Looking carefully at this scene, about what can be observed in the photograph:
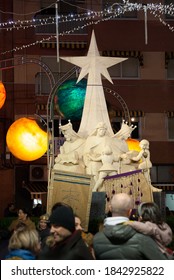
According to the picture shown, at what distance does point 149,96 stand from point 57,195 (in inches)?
672

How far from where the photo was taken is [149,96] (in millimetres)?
32750

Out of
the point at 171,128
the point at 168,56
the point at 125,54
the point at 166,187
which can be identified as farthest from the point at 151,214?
the point at 168,56

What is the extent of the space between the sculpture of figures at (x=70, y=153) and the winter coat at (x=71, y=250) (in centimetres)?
1169

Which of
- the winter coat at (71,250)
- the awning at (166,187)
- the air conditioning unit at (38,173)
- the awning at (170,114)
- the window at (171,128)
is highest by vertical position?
the awning at (170,114)

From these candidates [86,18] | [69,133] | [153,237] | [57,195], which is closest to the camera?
[153,237]

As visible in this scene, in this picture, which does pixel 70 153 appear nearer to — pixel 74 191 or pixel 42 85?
pixel 74 191

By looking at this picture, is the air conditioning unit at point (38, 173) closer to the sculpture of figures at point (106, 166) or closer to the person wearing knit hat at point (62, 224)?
the sculpture of figures at point (106, 166)

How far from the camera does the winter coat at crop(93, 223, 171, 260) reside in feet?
21.8

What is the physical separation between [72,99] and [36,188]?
10.0 meters

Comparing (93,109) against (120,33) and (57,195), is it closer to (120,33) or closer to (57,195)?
(57,195)

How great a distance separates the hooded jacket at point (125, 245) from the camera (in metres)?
6.65

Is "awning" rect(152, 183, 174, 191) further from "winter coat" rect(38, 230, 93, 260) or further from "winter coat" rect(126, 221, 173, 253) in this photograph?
"winter coat" rect(38, 230, 93, 260)

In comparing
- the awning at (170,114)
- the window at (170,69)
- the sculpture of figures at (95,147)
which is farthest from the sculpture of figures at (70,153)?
the window at (170,69)
